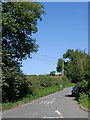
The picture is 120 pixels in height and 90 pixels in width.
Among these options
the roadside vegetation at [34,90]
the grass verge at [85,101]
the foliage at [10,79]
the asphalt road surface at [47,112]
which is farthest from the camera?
the roadside vegetation at [34,90]

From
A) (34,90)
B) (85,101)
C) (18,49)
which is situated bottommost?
(34,90)

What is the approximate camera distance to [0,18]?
53.4 ft

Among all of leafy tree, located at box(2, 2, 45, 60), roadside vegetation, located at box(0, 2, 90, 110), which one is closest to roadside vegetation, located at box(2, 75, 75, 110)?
roadside vegetation, located at box(0, 2, 90, 110)

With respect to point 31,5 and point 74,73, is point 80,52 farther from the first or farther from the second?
point 31,5

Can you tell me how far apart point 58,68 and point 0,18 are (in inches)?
3479

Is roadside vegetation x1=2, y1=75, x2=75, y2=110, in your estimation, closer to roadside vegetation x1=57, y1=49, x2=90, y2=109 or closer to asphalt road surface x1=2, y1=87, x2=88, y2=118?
asphalt road surface x1=2, y1=87, x2=88, y2=118

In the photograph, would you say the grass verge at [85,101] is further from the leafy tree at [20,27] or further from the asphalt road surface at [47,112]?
the leafy tree at [20,27]

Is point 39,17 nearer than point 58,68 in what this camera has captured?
Yes

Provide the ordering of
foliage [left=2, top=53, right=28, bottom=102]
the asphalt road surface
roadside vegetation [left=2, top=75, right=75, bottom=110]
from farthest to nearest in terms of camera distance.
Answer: roadside vegetation [left=2, top=75, right=75, bottom=110], foliage [left=2, top=53, right=28, bottom=102], the asphalt road surface

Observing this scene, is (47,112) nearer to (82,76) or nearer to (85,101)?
(85,101)

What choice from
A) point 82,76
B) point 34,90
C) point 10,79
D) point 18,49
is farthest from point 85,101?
point 34,90

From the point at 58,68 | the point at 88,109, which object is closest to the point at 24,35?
the point at 88,109

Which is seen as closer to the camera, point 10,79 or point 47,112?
point 47,112

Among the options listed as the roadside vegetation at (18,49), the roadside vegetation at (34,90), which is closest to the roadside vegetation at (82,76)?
the roadside vegetation at (18,49)
